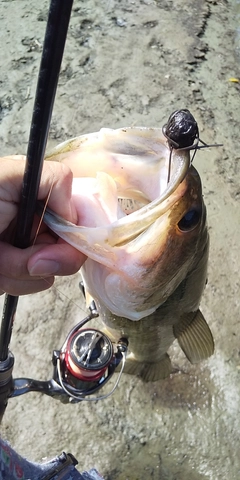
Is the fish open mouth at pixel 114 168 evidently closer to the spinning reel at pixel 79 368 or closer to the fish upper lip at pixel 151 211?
the fish upper lip at pixel 151 211

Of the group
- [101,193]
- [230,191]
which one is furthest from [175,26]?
[101,193]

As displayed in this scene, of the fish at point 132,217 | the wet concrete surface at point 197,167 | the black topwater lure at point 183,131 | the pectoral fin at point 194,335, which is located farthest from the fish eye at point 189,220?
the wet concrete surface at point 197,167

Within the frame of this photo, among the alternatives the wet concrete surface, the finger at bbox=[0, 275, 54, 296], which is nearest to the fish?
the finger at bbox=[0, 275, 54, 296]

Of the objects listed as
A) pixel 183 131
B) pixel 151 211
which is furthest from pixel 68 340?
pixel 183 131

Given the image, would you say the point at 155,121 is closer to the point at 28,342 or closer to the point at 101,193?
the point at 28,342

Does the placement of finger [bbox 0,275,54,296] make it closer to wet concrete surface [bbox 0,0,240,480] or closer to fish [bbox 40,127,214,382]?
fish [bbox 40,127,214,382]

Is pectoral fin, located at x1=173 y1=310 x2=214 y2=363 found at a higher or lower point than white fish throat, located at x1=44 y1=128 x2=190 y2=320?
lower
